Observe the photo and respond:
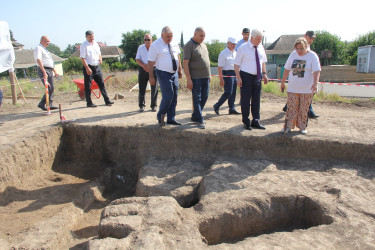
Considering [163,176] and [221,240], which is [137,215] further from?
[163,176]

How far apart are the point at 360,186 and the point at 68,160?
17.3 feet

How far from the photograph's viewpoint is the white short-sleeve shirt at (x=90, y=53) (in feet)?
22.9

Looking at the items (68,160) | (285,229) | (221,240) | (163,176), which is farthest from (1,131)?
(285,229)

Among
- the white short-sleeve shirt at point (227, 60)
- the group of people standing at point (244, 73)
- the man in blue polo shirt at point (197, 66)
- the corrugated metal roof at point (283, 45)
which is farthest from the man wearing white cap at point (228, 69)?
the corrugated metal roof at point (283, 45)

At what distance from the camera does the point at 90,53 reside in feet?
23.1

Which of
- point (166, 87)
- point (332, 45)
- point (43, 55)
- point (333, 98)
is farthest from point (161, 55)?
point (332, 45)

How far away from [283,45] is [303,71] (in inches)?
1723

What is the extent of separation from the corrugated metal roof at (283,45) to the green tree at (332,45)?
306 centimetres

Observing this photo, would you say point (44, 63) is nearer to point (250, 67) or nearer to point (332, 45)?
point (250, 67)

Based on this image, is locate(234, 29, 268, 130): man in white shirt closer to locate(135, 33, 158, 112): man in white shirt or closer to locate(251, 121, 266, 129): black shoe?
locate(251, 121, 266, 129): black shoe

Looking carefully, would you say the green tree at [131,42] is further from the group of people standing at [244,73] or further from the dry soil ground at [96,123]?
Result: the group of people standing at [244,73]

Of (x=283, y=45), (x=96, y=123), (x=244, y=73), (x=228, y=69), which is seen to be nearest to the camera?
(x=244, y=73)

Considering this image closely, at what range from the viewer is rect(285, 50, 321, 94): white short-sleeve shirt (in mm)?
4695

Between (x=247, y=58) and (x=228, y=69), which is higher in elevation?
(x=247, y=58)
